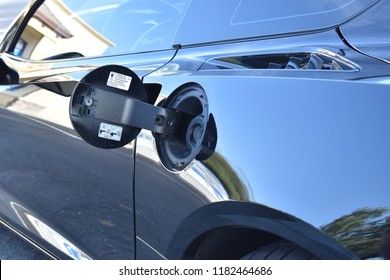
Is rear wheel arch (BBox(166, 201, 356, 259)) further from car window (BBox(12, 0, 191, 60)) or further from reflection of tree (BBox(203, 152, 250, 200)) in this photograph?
car window (BBox(12, 0, 191, 60))

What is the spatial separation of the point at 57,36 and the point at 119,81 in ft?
4.01

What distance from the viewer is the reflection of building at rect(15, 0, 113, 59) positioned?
2.24 meters

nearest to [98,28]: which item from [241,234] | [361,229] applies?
[241,234]

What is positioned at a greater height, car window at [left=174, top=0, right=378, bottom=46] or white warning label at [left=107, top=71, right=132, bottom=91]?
car window at [left=174, top=0, right=378, bottom=46]

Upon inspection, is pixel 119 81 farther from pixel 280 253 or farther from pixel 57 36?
pixel 57 36

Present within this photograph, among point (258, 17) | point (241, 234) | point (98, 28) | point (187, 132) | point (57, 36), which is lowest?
point (241, 234)

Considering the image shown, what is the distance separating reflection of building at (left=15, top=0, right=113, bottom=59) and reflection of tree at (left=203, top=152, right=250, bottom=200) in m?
1.01

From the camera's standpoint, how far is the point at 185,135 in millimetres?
1466

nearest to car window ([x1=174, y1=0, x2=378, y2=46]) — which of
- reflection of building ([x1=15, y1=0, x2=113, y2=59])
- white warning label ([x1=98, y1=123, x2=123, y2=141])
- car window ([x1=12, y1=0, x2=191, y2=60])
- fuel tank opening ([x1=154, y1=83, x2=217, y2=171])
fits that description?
car window ([x1=12, y1=0, x2=191, y2=60])

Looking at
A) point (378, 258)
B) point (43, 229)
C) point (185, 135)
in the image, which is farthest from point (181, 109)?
point (43, 229)

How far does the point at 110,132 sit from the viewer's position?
59.6 inches

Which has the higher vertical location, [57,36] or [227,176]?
[57,36]

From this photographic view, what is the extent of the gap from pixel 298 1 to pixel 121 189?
0.89 m

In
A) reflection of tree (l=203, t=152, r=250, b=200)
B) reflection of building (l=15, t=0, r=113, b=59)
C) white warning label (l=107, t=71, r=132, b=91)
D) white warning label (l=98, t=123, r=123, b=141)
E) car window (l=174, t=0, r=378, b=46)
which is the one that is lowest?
white warning label (l=98, t=123, r=123, b=141)
